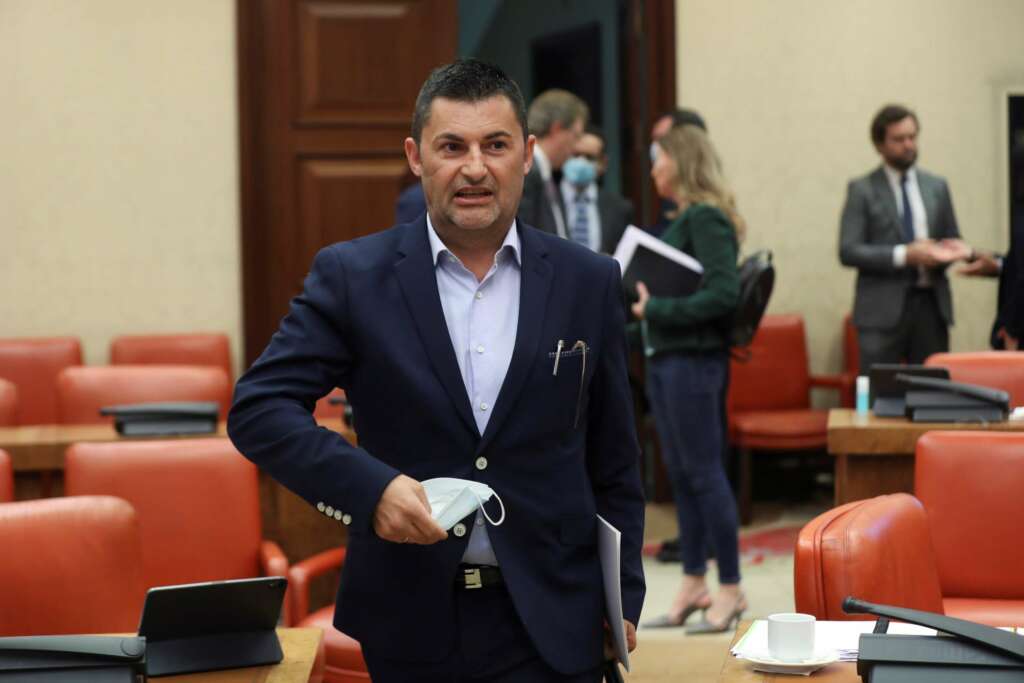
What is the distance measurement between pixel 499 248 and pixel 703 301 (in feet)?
8.94

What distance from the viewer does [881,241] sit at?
250 inches

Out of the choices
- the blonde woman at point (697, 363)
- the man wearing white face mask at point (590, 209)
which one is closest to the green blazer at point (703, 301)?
the blonde woman at point (697, 363)

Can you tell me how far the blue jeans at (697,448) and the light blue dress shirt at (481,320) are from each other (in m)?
2.80

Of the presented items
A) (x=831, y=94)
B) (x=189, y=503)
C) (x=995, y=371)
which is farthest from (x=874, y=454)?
(x=831, y=94)

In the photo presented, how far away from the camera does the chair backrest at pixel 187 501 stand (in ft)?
12.0

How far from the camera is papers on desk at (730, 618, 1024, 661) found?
2131 mm

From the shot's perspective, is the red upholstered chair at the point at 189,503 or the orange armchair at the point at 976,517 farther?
the red upholstered chair at the point at 189,503

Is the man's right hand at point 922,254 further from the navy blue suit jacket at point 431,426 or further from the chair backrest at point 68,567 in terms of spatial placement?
the navy blue suit jacket at point 431,426

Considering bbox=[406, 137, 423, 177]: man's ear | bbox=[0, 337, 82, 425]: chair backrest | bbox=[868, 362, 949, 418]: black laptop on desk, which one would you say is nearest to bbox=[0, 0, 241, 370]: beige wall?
bbox=[0, 337, 82, 425]: chair backrest

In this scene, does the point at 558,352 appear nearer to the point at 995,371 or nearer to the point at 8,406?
the point at 995,371

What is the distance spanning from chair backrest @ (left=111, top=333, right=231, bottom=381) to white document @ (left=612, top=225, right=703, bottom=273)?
2.49 metres

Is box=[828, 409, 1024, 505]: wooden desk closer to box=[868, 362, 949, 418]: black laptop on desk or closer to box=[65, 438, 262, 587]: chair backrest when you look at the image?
box=[868, 362, 949, 418]: black laptop on desk

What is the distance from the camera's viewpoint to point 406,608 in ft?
6.54

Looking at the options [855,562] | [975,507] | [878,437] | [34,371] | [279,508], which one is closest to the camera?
[855,562]
